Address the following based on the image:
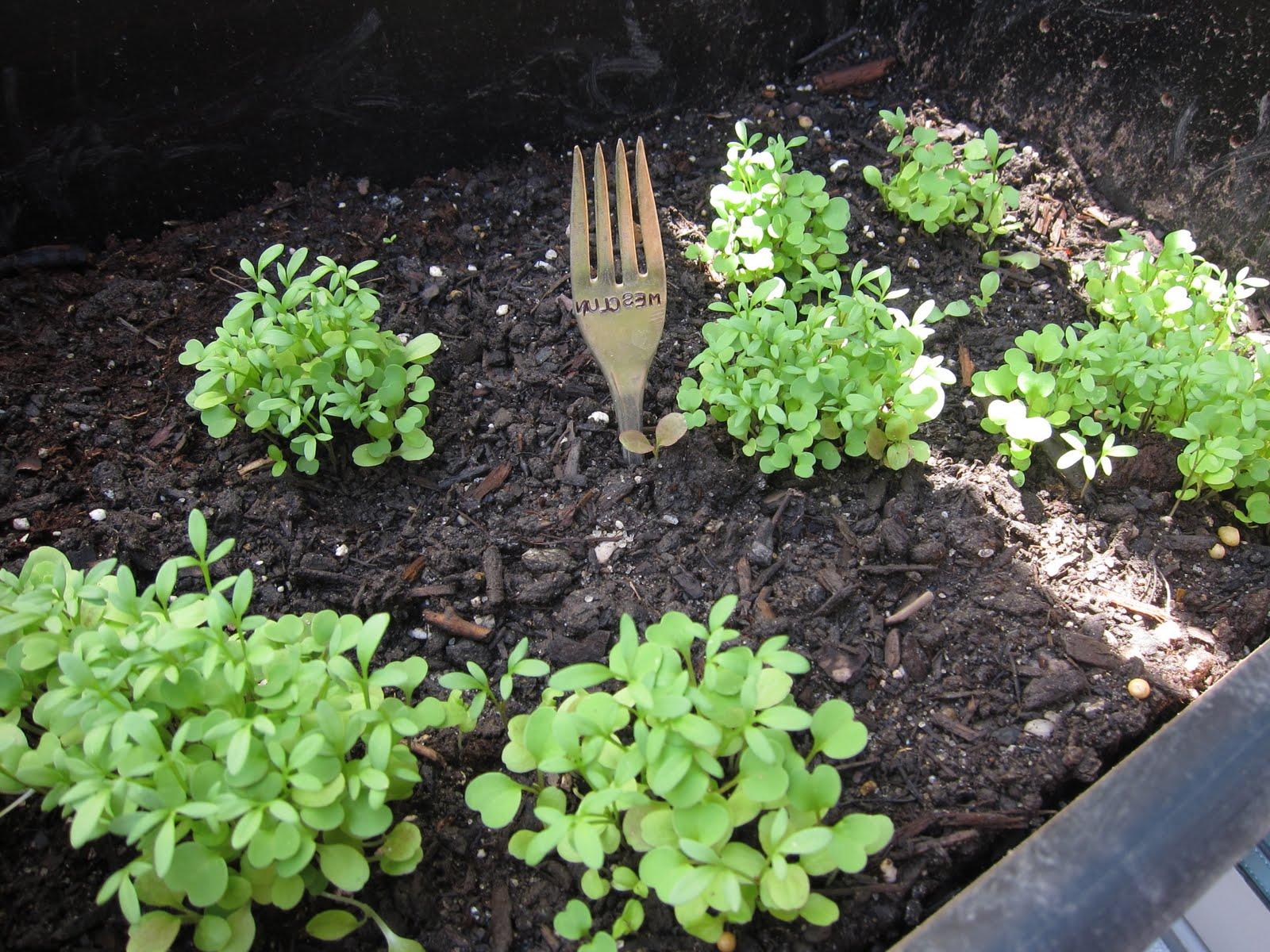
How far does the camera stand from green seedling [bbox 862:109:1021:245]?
2.02m

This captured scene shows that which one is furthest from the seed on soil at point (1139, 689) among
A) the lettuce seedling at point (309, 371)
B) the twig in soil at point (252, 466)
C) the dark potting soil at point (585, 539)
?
the twig in soil at point (252, 466)

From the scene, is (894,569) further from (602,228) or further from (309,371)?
(309,371)

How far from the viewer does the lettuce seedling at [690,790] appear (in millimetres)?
1008

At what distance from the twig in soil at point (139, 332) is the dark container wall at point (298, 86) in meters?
0.30

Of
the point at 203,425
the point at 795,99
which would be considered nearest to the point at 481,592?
the point at 203,425

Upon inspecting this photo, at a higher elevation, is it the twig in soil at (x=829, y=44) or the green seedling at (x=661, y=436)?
the twig in soil at (x=829, y=44)

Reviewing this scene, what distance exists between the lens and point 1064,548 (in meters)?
1.55

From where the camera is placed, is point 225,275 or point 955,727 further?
point 225,275

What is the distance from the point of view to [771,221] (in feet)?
6.07

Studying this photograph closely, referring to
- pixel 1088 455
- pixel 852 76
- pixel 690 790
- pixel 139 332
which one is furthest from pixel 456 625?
pixel 852 76

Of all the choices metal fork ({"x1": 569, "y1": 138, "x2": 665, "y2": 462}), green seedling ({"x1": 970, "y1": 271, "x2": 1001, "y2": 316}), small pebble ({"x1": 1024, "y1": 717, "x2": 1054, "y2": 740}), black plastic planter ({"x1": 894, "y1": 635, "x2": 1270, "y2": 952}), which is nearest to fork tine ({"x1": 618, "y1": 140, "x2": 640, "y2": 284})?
metal fork ({"x1": 569, "y1": 138, "x2": 665, "y2": 462})

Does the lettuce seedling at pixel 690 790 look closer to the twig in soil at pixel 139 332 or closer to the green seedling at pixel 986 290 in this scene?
the green seedling at pixel 986 290

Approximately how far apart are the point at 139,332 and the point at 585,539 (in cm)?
109

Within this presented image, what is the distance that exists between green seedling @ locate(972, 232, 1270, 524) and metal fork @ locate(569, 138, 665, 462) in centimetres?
63
